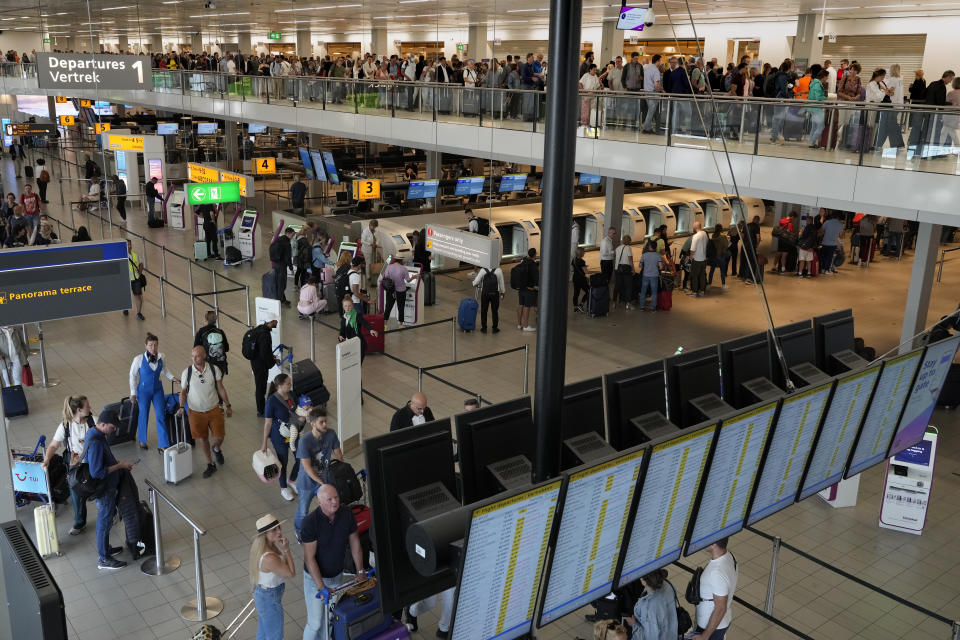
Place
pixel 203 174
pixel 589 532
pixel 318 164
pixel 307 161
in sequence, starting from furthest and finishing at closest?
pixel 307 161 → pixel 318 164 → pixel 203 174 → pixel 589 532

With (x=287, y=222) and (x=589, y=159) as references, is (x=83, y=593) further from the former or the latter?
(x=287, y=222)

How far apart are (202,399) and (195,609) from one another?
2880 millimetres

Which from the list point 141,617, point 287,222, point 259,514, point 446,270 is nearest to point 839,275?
point 446,270

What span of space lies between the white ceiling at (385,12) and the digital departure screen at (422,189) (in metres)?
4.79

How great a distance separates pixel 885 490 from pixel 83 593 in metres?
8.07

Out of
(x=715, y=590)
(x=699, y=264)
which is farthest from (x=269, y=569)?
(x=699, y=264)

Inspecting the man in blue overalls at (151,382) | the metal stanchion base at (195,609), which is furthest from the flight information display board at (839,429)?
the man in blue overalls at (151,382)

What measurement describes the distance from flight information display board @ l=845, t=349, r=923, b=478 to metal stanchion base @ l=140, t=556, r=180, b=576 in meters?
6.02

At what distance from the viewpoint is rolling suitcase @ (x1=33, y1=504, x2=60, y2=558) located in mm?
7793

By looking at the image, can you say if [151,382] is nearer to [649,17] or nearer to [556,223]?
[556,223]

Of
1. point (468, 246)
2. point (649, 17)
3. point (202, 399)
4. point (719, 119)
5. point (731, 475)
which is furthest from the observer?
point (468, 246)

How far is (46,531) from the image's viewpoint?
7918 millimetres

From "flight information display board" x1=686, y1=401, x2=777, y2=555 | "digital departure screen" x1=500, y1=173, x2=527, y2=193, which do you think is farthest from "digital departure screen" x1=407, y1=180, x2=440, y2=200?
"flight information display board" x1=686, y1=401, x2=777, y2=555

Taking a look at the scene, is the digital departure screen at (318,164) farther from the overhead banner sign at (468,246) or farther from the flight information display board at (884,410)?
the flight information display board at (884,410)
